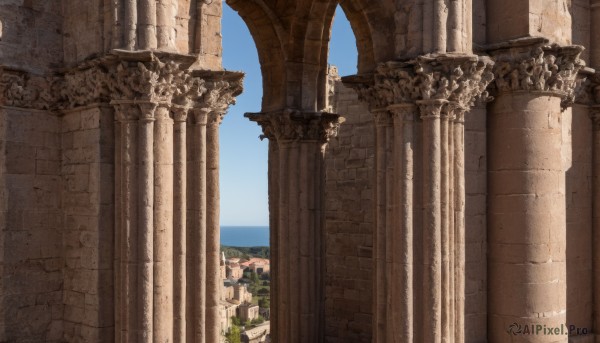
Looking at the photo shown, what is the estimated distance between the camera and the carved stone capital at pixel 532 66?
828 centimetres

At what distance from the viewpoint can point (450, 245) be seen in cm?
793

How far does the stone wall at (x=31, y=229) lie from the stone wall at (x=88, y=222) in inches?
5.5

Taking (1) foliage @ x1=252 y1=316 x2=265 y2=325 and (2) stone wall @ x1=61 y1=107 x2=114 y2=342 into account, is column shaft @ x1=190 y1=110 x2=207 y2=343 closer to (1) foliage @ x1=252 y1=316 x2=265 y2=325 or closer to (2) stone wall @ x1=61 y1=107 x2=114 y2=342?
(2) stone wall @ x1=61 y1=107 x2=114 y2=342

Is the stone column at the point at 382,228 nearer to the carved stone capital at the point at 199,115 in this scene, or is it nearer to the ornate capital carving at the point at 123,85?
the ornate capital carving at the point at 123,85

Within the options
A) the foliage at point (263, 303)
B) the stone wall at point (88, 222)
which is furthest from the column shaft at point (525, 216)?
the foliage at point (263, 303)

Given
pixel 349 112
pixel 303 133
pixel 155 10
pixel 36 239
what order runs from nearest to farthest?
pixel 155 10, pixel 36 239, pixel 303 133, pixel 349 112

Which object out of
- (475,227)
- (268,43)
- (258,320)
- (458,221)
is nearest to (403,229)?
(458,221)

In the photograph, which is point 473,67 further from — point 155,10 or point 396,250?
point 155,10

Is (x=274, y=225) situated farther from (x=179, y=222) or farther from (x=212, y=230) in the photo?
(x=179, y=222)

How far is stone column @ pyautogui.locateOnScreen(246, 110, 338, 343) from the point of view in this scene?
12.2m

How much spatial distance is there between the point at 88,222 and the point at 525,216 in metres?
5.49

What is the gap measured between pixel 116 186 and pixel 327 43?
6708 mm

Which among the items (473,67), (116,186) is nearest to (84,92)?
(116,186)

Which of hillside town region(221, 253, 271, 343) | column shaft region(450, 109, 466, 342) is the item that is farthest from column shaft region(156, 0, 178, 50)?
hillside town region(221, 253, 271, 343)
